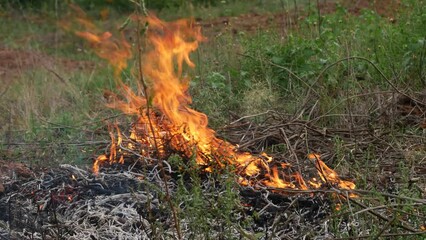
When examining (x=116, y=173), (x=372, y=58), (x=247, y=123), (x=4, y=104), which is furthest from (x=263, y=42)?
(x=116, y=173)

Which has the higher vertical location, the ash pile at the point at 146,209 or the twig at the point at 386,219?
the twig at the point at 386,219

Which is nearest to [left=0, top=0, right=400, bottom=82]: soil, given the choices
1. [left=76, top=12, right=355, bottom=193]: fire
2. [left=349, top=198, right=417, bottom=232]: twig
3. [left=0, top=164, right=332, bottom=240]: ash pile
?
[left=76, top=12, right=355, bottom=193]: fire

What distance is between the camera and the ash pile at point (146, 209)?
13.1ft

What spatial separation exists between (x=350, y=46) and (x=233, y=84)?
120 centimetres

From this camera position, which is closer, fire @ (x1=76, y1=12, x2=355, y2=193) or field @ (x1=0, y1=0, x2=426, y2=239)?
field @ (x1=0, y1=0, x2=426, y2=239)

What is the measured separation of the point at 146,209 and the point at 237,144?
113 centimetres

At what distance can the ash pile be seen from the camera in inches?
157

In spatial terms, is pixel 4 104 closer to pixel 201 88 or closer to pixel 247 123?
pixel 201 88

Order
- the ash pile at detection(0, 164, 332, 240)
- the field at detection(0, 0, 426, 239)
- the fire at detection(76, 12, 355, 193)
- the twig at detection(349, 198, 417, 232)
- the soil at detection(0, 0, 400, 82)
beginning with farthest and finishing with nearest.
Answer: the soil at detection(0, 0, 400, 82)
the fire at detection(76, 12, 355, 193)
the field at detection(0, 0, 426, 239)
the ash pile at detection(0, 164, 332, 240)
the twig at detection(349, 198, 417, 232)

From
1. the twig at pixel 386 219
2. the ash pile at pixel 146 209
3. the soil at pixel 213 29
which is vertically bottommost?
the soil at pixel 213 29

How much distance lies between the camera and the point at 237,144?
5.30 m

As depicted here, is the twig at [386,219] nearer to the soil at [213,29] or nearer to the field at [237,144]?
the field at [237,144]

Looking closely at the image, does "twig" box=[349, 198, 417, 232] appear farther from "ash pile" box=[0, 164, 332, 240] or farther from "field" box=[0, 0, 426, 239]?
"ash pile" box=[0, 164, 332, 240]

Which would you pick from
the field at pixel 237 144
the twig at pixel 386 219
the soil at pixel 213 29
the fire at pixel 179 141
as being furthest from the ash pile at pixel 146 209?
the soil at pixel 213 29
